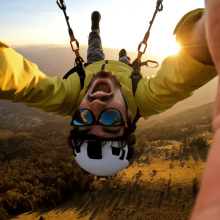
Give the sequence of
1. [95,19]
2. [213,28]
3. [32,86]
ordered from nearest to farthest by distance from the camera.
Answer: [213,28]
[32,86]
[95,19]

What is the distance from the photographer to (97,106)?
1889mm

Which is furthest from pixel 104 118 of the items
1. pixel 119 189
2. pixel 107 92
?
pixel 119 189

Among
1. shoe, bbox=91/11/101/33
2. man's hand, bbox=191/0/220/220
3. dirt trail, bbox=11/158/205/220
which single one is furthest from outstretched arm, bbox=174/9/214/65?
dirt trail, bbox=11/158/205/220

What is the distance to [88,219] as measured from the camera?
4.88 meters

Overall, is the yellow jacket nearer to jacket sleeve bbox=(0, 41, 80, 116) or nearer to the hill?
jacket sleeve bbox=(0, 41, 80, 116)

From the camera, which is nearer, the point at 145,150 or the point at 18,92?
the point at 18,92

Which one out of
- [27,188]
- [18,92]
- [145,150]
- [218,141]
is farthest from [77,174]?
[218,141]

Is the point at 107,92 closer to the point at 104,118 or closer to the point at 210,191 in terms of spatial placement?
the point at 104,118

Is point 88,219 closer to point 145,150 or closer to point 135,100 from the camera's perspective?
point 135,100

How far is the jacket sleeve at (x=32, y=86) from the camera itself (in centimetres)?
126

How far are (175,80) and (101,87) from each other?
1.02 m

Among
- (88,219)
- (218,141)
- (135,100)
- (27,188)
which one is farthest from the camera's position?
(27,188)

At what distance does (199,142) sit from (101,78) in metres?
6.73

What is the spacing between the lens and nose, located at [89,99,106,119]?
1879 millimetres
